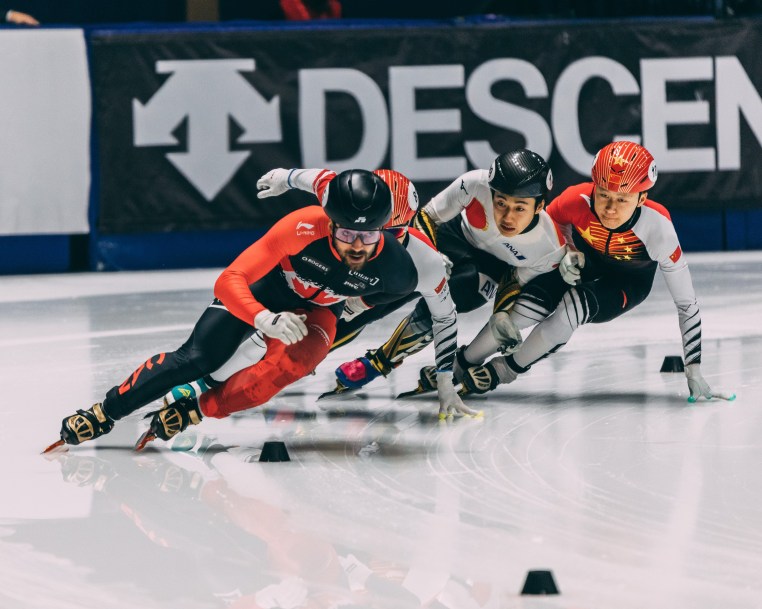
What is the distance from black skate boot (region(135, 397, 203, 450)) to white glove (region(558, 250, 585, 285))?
176 cm

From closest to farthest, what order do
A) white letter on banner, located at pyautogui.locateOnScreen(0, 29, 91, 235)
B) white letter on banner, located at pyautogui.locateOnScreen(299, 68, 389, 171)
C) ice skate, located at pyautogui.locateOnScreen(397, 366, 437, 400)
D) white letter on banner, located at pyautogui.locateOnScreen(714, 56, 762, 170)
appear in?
ice skate, located at pyautogui.locateOnScreen(397, 366, 437, 400) < white letter on banner, located at pyautogui.locateOnScreen(0, 29, 91, 235) < white letter on banner, located at pyautogui.locateOnScreen(299, 68, 389, 171) < white letter on banner, located at pyautogui.locateOnScreen(714, 56, 762, 170)

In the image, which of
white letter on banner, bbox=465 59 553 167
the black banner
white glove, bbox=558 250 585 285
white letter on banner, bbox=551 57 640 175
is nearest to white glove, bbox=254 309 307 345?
white glove, bbox=558 250 585 285

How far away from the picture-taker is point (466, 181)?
5.93 m

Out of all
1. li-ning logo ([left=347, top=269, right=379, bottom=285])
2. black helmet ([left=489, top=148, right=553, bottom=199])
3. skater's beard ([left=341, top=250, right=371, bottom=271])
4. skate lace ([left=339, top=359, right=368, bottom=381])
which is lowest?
skate lace ([left=339, top=359, right=368, bottom=381])

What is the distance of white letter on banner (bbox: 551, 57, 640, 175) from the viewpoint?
11.1 meters

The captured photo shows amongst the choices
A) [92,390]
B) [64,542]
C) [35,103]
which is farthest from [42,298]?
[64,542]

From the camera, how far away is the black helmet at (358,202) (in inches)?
182

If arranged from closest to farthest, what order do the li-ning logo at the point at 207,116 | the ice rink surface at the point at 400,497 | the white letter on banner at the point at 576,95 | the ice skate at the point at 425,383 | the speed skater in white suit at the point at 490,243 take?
the ice rink surface at the point at 400,497
the speed skater in white suit at the point at 490,243
the ice skate at the point at 425,383
the li-ning logo at the point at 207,116
the white letter on banner at the point at 576,95

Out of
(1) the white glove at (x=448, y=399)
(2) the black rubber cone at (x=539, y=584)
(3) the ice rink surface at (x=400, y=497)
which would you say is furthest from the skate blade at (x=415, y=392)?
(2) the black rubber cone at (x=539, y=584)

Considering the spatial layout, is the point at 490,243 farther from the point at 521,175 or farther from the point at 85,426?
the point at 85,426

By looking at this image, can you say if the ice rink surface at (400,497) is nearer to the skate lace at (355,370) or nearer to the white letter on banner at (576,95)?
the skate lace at (355,370)

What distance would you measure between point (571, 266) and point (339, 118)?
17.8ft

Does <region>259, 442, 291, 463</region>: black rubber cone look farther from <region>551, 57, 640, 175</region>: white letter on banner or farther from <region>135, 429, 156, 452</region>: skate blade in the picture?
<region>551, 57, 640, 175</region>: white letter on banner

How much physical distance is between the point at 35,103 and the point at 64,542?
7.25 m
